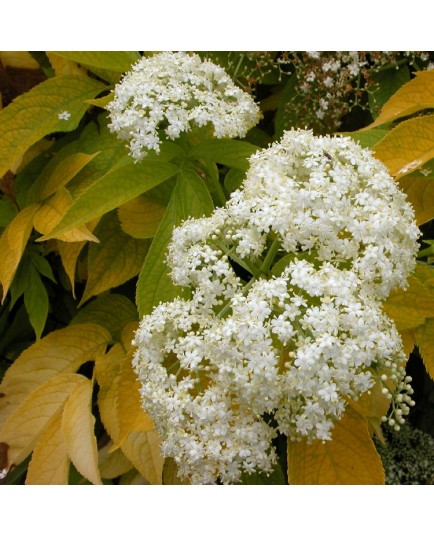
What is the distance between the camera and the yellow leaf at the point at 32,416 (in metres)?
1.30

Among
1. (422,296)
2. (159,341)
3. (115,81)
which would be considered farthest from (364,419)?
(115,81)

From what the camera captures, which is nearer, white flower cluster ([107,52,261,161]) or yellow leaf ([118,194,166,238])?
white flower cluster ([107,52,261,161])

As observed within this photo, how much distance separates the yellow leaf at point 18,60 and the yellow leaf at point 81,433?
87cm

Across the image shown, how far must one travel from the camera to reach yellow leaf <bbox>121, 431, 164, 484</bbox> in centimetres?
120

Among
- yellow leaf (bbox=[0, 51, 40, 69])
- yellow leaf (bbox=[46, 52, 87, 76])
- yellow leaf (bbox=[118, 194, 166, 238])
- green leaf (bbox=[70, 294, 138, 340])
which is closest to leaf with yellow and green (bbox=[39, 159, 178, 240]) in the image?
yellow leaf (bbox=[118, 194, 166, 238])

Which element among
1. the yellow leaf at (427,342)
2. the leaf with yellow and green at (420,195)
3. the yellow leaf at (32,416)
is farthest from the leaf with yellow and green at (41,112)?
the yellow leaf at (427,342)

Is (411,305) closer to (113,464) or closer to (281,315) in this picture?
(281,315)

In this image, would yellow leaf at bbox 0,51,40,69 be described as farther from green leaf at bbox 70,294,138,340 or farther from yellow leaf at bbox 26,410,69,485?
yellow leaf at bbox 26,410,69,485

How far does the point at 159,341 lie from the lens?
101 centimetres

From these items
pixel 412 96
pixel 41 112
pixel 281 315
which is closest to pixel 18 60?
pixel 41 112

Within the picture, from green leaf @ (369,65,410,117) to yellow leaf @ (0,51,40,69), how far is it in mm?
861

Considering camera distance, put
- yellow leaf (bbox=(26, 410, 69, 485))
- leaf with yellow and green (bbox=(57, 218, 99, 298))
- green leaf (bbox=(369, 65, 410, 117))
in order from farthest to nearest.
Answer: green leaf (bbox=(369, 65, 410, 117)), leaf with yellow and green (bbox=(57, 218, 99, 298)), yellow leaf (bbox=(26, 410, 69, 485))

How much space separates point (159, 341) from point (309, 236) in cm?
29

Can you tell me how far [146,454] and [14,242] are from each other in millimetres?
511
